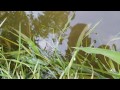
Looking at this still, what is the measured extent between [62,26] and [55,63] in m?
0.27

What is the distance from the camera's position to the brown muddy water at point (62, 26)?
199 centimetres

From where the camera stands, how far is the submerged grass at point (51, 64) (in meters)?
1.95

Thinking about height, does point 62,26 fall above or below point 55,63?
above

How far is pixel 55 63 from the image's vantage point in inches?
78.2

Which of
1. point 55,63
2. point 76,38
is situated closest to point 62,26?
point 76,38

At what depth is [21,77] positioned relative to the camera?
196 centimetres

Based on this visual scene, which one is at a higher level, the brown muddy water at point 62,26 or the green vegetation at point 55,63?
the brown muddy water at point 62,26

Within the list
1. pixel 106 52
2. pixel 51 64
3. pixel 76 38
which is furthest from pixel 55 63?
pixel 106 52

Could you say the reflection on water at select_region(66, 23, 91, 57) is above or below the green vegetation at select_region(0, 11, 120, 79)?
above

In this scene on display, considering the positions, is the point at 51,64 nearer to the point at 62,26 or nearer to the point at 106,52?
the point at 62,26

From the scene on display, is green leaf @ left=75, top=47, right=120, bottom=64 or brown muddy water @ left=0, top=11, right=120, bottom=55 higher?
brown muddy water @ left=0, top=11, right=120, bottom=55

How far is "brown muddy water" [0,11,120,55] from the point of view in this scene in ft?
6.54

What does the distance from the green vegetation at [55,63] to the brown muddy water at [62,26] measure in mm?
38
